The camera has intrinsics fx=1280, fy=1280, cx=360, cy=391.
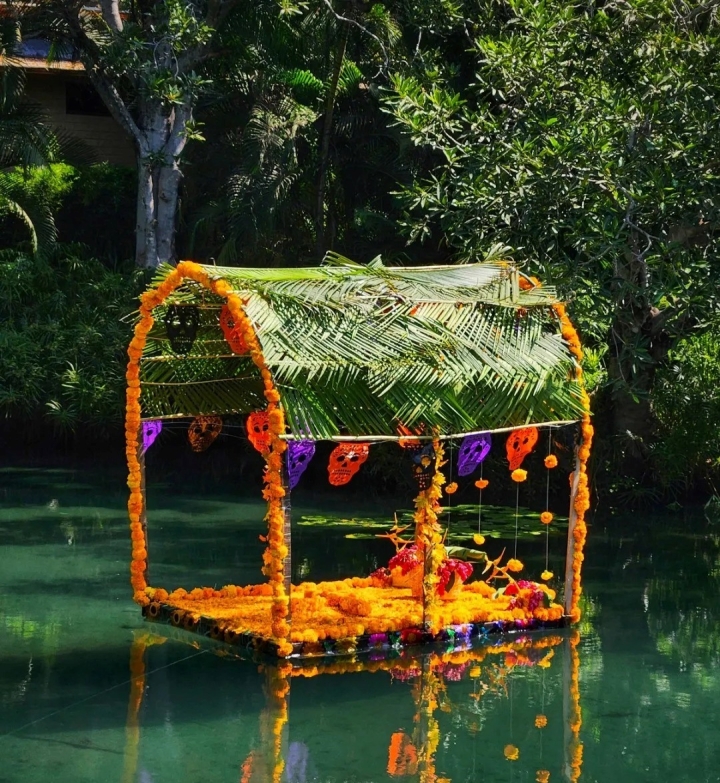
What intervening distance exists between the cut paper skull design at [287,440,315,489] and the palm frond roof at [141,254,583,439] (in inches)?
8.9

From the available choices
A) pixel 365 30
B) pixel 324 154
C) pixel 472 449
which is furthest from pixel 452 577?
pixel 324 154

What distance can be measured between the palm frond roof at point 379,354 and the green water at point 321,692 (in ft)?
4.84

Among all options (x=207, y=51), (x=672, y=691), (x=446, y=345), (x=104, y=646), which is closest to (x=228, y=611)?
(x=104, y=646)

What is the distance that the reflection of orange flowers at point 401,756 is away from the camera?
5746 mm

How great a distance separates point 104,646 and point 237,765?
7.35ft

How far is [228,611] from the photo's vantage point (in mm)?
7957

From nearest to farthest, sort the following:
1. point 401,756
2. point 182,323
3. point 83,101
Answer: point 401,756
point 182,323
point 83,101

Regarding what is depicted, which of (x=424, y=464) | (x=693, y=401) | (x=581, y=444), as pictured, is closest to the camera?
(x=424, y=464)

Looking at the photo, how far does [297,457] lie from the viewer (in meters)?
7.26

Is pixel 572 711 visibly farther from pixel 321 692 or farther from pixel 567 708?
pixel 321 692

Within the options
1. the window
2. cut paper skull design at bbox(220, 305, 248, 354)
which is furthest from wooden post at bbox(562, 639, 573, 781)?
the window

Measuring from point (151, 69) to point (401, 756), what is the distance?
11.7 meters

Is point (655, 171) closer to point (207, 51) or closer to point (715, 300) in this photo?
point (715, 300)

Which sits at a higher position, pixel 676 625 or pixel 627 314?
pixel 627 314
